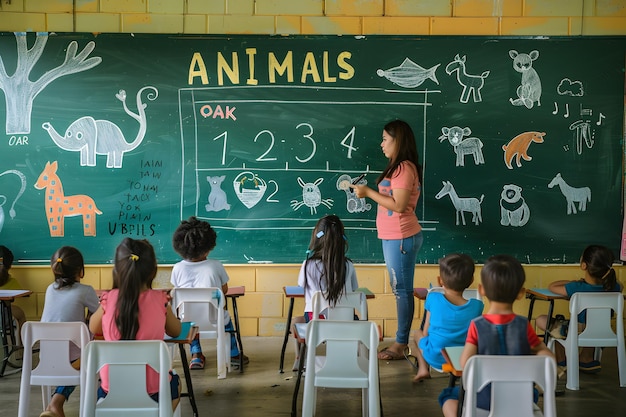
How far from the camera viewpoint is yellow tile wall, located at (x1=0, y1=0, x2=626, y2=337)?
5.09 meters

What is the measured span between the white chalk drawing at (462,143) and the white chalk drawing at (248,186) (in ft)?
4.97

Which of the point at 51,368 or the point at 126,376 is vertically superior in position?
the point at 126,376

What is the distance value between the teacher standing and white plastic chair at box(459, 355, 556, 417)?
210 cm

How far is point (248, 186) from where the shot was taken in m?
5.13

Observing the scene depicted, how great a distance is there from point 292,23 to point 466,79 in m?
1.48

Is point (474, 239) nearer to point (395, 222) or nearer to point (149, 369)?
point (395, 222)

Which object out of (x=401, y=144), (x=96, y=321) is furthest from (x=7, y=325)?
(x=401, y=144)

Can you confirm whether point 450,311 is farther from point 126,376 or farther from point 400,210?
point 126,376

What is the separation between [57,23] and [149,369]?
3.55 metres

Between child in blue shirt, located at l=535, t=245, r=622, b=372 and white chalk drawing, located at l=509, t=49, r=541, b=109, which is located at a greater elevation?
white chalk drawing, located at l=509, t=49, r=541, b=109

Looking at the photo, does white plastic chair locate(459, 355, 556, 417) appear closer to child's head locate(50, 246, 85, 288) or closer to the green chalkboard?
child's head locate(50, 246, 85, 288)

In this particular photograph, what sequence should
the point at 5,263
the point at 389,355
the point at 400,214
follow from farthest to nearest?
1. the point at 5,263
2. the point at 389,355
3. the point at 400,214

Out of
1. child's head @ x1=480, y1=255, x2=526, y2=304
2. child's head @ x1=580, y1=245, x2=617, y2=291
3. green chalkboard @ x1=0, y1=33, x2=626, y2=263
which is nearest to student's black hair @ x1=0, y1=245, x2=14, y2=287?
green chalkboard @ x1=0, y1=33, x2=626, y2=263

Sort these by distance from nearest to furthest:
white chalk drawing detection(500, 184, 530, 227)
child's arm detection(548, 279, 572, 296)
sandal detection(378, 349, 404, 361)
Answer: child's arm detection(548, 279, 572, 296) < sandal detection(378, 349, 404, 361) < white chalk drawing detection(500, 184, 530, 227)
